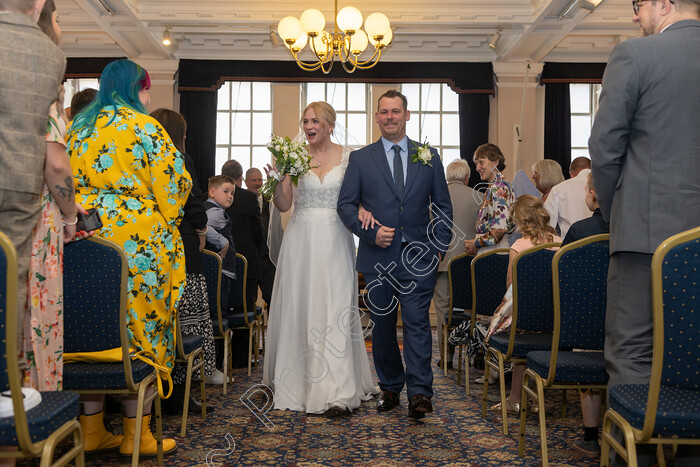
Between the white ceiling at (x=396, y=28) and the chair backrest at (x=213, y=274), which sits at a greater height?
the white ceiling at (x=396, y=28)

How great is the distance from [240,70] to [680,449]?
8233 millimetres

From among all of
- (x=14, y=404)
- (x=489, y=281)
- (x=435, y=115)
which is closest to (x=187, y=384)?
(x=14, y=404)

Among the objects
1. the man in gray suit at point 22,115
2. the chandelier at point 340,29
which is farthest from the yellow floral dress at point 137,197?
the chandelier at point 340,29

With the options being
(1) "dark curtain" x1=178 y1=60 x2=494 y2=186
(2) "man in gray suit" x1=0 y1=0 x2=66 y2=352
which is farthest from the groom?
(1) "dark curtain" x1=178 y1=60 x2=494 y2=186

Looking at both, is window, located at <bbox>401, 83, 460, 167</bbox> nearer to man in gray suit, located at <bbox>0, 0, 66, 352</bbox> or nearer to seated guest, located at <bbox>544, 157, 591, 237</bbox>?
seated guest, located at <bbox>544, 157, 591, 237</bbox>

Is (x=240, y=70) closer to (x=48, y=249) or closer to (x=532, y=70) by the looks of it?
(x=532, y=70)

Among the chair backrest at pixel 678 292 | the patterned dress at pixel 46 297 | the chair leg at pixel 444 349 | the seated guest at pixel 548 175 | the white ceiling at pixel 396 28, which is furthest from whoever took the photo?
the white ceiling at pixel 396 28

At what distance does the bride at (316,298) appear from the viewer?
4035 mm

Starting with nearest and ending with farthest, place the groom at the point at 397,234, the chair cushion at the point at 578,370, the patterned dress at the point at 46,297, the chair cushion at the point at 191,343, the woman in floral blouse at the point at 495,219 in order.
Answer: the patterned dress at the point at 46,297 → the chair cushion at the point at 578,370 → the chair cushion at the point at 191,343 → the groom at the point at 397,234 → the woman in floral blouse at the point at 495,219

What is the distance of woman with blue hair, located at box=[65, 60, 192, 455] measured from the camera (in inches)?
111

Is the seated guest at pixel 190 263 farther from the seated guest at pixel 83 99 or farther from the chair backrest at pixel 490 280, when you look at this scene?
the chair backrest at pixel 490 280

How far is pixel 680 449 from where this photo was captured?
2178mm

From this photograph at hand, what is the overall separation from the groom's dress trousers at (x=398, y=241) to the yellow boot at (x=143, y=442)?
138 centimetres

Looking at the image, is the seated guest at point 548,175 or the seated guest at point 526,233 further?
the seated guest at point 548,175
